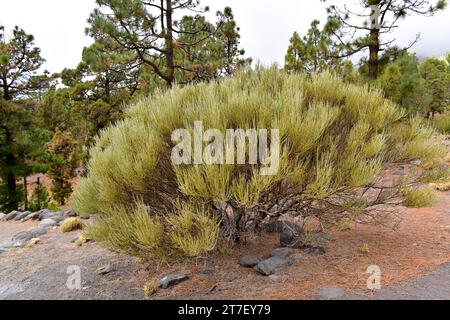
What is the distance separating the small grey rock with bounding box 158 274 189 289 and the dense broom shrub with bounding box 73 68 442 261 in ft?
1.92

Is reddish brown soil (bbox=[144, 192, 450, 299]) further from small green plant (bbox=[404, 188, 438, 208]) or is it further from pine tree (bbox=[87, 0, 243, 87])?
pine tree (bbox=[87, 0, 243, 87])

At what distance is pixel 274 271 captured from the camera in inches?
160

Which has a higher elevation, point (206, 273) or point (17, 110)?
point (17, 110)

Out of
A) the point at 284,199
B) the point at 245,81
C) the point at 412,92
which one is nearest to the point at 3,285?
the point at 284,199

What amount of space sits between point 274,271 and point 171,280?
1.25 meters

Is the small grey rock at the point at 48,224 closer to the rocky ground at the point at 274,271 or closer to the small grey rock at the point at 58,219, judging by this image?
the small grey rock at the point at 58,219

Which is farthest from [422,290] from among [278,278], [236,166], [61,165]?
[61,165]

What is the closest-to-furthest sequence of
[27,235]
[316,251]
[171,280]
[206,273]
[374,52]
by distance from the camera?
1. [171,280]
2. [206,273]
3. [316,251]
4. [27,235]
5. [374,52]

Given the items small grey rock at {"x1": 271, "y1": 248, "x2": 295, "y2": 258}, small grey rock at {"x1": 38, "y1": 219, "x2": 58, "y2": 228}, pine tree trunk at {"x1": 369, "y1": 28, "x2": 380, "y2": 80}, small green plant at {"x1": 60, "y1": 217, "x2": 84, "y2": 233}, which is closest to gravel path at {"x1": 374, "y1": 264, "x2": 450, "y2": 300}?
small grey rock at {"x1": 271, "y1": 248, "x2": 295, "y2": 258}

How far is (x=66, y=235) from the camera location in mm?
7355

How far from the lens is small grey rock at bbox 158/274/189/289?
4010 mm

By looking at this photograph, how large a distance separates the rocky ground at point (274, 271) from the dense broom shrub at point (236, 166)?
485 mm

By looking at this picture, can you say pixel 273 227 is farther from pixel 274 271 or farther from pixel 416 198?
pixel 416 198
